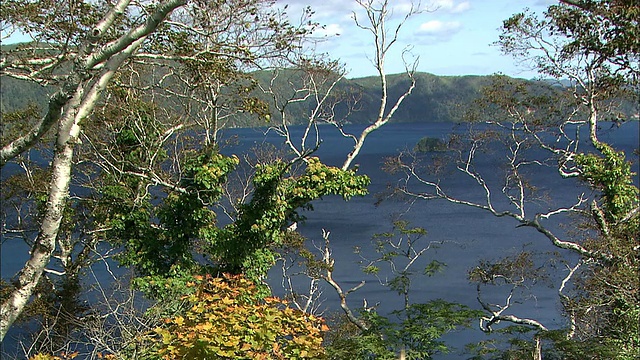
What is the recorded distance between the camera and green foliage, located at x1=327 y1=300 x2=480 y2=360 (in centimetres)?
663

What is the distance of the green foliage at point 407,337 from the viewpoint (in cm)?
663

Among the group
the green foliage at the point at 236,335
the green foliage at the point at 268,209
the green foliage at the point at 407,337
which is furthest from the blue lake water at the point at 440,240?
the green foliage at the point at 236,335

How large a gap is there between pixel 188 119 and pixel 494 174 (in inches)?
1412

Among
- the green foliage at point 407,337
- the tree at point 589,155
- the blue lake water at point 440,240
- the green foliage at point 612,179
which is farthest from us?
the blue lake water at point 440,240

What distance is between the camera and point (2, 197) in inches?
616

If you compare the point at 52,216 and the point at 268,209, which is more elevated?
the point at 52,216

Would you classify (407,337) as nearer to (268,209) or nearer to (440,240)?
(268,209)

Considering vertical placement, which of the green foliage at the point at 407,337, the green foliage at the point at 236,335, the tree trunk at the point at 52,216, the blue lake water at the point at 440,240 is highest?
the tree trunk at the point at 52,216

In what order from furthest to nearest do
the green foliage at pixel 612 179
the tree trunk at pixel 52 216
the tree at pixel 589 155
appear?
the green foliage at pixel 612 179
the tree at pixel 589 155
the tree trunk at pixel 52 216

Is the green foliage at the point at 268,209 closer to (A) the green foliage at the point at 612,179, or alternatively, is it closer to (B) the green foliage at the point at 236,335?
(B) the green foliage at the point at 236,335

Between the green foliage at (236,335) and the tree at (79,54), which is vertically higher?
the tree at (79,54)

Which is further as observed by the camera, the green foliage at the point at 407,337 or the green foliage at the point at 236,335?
the green foliage at the point at 407,337

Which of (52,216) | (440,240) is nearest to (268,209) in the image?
(52,216)

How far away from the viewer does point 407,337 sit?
7199 mm
